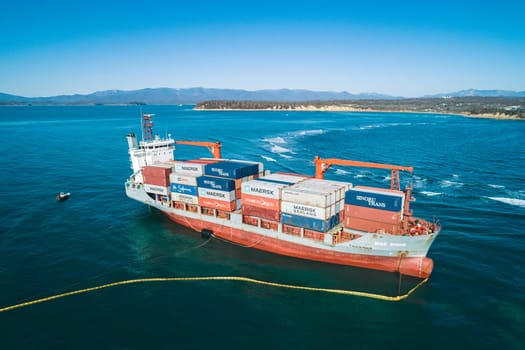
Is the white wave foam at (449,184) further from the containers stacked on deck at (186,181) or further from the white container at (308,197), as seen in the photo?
the containers stacked on deck at (186,181)

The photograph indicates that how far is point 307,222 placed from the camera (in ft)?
96.1

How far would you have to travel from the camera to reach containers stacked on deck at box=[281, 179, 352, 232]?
28.3m

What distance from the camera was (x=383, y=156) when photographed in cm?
7250

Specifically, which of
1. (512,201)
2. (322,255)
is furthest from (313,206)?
(512,201)

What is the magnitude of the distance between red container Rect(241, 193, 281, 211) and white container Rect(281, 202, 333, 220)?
0.70 meters

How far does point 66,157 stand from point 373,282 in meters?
72.2

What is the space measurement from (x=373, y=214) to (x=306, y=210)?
602cm

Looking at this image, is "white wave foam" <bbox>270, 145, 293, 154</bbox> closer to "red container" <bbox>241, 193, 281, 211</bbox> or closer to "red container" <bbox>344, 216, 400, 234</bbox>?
"red container" <bbox>241, 193, 281, 211</bbox>

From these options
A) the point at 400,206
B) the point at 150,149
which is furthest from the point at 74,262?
the point at 400,206

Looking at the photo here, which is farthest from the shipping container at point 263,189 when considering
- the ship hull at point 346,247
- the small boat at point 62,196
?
the small boat at point 62,196

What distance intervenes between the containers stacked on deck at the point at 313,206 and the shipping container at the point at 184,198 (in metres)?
11.7

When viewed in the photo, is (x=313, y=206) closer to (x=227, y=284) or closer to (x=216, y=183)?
(x=227, y=284)

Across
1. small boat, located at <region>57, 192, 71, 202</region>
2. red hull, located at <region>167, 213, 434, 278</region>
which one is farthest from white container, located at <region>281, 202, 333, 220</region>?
small boat, located at <region>57, 192, 71, 202</region>

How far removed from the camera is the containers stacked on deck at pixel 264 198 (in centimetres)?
3094
